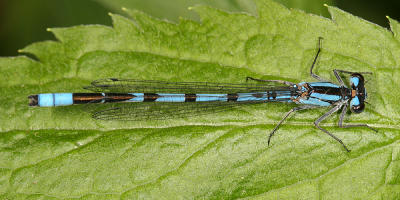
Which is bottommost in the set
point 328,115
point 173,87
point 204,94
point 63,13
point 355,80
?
point 328,115

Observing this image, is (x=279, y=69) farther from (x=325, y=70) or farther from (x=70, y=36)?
(x=70, y=36)

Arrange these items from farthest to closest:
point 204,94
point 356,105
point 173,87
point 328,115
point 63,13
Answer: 1. point 63,13
2. point 204,94
3. point 173,87
4. point 328,115
5. point 356,105

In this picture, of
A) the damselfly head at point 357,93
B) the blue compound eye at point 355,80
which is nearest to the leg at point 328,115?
the damselfly head at point 357,93

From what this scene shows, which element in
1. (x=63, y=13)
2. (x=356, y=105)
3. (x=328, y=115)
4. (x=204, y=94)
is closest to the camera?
(x=356, y=105)

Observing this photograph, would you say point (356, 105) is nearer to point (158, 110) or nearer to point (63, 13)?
point (158, 110)

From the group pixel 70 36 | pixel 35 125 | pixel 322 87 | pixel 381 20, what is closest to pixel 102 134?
pixel 35 125

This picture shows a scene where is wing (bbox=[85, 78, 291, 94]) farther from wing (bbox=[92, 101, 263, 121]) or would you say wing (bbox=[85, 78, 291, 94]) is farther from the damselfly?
wing (bbox=[92, 101, 263, 121])

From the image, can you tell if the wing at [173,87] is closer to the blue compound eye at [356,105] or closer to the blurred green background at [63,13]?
the blue compound eye at [356,105]

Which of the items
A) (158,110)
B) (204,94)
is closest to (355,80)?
(204,94)
